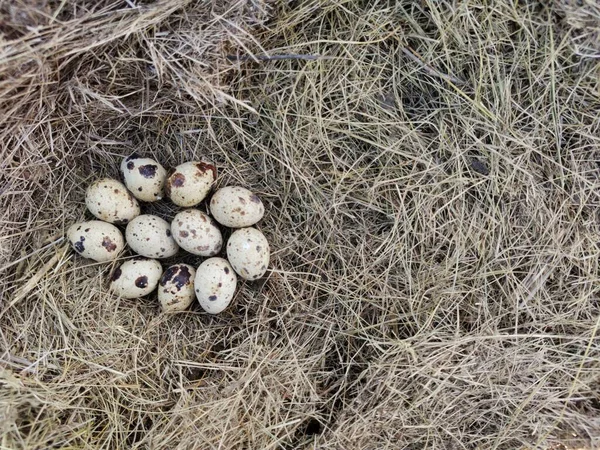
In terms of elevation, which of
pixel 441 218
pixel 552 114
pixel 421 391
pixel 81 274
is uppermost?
pixel 552 114

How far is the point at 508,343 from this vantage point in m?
1.89

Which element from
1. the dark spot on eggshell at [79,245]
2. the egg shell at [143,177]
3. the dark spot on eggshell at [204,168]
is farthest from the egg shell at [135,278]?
the dark spot on eggshell at [204,168]

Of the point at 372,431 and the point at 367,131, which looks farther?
the point at 367,131

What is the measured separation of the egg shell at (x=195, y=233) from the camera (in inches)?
75.7

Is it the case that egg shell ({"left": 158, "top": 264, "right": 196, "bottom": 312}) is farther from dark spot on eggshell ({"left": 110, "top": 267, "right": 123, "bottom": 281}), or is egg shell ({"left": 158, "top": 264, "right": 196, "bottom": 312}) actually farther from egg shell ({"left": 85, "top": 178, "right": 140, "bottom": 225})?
egg shell ({"left": 85, "top": 178, "right": 140, "bottom": 225})

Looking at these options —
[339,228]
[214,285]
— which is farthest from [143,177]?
[339,228]

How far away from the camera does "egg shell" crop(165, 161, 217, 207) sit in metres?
1.92

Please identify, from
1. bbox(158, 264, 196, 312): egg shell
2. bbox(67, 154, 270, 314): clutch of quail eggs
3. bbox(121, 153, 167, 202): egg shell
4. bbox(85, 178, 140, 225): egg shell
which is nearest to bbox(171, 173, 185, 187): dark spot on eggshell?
bbox(67, 154, 270, 314): clutch of quail eggs

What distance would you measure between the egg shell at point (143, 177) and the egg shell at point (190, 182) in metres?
0.06

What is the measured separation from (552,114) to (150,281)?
172 centimetres

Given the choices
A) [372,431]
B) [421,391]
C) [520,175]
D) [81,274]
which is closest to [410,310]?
[421,391]

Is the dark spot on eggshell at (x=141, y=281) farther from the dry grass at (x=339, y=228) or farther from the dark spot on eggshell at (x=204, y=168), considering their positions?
the dark spot on eggshell at (x=204, y=168)

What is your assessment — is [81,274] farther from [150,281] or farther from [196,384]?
[196,384]

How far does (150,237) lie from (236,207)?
1.21ft
